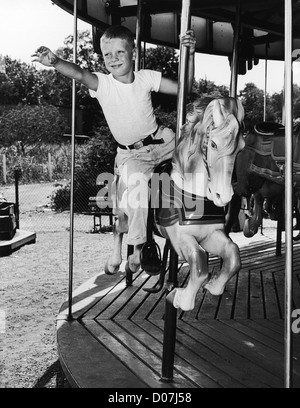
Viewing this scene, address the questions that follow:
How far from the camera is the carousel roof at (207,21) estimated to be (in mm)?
5258

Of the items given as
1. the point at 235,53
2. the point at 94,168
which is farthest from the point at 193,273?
the point at 94,168

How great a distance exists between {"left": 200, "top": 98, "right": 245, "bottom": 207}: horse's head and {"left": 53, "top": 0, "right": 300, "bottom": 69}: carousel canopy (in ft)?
9.32

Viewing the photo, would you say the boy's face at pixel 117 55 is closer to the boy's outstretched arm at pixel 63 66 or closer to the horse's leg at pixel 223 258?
the boy's outstretched arm at pixel 63 66

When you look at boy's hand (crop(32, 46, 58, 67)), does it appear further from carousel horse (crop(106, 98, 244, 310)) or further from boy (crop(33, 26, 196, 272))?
carousel horse (crop(106, 98, 244, 310))

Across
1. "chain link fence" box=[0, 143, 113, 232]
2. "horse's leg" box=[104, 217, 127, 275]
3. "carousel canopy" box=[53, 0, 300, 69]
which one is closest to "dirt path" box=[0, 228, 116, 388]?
"chain link fence" box=[0, 143, 113, 232]

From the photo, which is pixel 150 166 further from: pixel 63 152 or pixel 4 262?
pixel 63 152

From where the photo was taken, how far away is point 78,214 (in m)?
13.6

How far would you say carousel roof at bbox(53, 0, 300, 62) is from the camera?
5258mm

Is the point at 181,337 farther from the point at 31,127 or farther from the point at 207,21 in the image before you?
the point at 31,127

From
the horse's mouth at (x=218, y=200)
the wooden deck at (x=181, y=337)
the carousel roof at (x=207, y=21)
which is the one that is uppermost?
the carousel roof at (x=207, y=21)

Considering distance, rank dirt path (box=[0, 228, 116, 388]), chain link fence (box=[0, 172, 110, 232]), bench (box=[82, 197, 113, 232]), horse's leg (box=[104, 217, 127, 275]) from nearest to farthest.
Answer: horse's leg (box=[104, 217, 127, 275]) → dirt path (box=[0, 228, 116, 388]) → bench (box=[82, 197, 113, 232]) → chain link fence (box=[0, 172, 110, 232])

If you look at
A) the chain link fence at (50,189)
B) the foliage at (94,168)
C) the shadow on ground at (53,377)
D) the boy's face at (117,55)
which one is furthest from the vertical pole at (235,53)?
the foliage at (94,168)

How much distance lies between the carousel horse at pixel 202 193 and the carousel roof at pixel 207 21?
9.46ft

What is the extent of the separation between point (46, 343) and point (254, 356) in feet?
7.25
